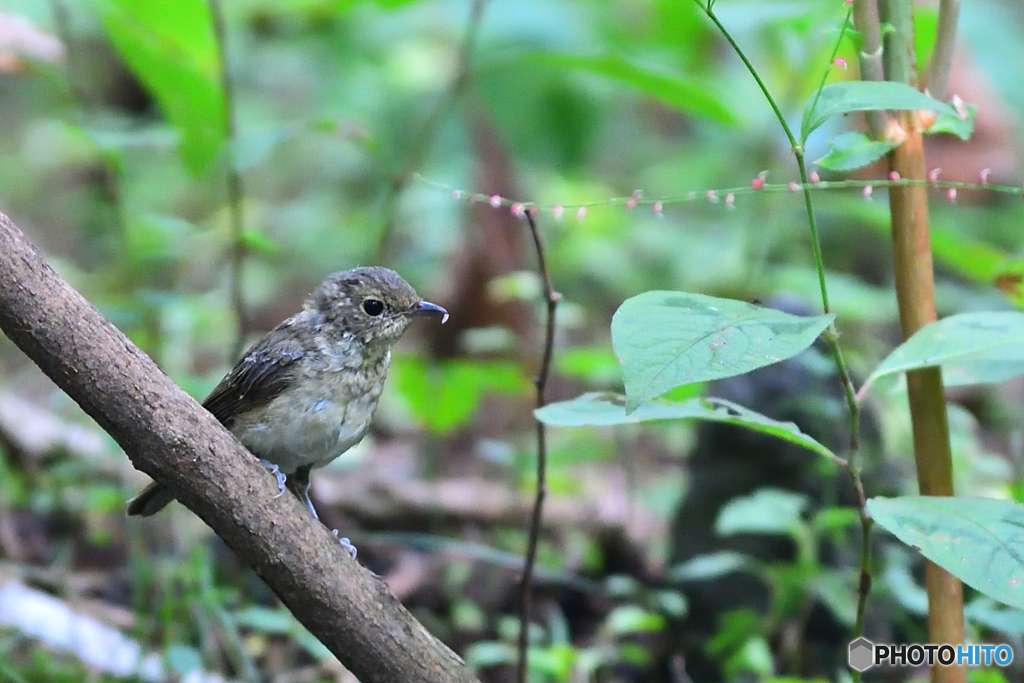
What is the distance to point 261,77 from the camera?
10875mm

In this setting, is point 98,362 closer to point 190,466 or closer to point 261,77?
point 190,466

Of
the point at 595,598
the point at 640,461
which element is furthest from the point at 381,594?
the point at 640,461

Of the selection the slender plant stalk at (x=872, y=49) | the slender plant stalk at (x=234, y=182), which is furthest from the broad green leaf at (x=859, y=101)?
the slender plant stalk at (x=234, y=182)

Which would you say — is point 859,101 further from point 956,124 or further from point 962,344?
point 962,344

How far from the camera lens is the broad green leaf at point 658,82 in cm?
364

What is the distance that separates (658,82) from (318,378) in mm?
1613

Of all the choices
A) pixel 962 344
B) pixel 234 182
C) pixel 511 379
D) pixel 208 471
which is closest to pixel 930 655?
pixel 962 344

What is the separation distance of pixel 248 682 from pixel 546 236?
14.5 ft

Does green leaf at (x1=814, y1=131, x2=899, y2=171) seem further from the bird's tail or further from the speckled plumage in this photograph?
the bird's tail

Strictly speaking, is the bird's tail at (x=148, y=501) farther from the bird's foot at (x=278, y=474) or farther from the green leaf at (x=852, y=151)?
the green leaf at (x=852, y=151)

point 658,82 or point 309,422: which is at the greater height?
point 658,82

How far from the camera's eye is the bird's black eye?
3.26m

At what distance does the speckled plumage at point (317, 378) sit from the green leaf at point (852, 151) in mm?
1353

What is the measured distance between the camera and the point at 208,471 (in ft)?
6.97
